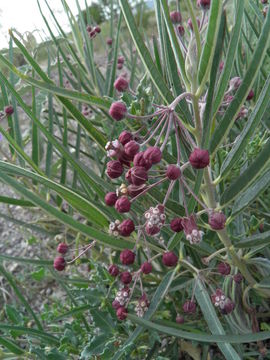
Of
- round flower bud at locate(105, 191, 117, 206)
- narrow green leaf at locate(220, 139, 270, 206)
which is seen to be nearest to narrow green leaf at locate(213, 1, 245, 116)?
narrow green leaf at locate(220, 139, 270, 206)

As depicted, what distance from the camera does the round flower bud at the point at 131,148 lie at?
0.59 meters

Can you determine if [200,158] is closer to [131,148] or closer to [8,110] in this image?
[131,148]

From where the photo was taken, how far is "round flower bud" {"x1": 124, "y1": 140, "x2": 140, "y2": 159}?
0.59 metres

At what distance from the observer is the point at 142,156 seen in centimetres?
57

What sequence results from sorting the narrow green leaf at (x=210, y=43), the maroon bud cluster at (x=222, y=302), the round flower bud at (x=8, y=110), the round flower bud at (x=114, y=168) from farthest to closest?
1. the round flower bud at (x=8, y=110)
2. the maroon bud cluster at (x=222, y=302)
3. the round flower bud at (x=114, y=168)
4. the narrow green leaf at (x=210, y=43)

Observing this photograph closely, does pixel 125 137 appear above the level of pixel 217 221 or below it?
above

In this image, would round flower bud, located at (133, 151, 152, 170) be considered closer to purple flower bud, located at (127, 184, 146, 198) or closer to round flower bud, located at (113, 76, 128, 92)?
purple flower bud, located at (127, 184, 146, 198)

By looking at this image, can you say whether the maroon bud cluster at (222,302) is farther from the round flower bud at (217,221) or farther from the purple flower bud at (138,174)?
the purple flower bud at (138,174)

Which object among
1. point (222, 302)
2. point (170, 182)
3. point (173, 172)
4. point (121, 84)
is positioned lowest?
point (222, 302)

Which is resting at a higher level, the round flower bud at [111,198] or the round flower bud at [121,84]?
the round flower bud at [121,84]

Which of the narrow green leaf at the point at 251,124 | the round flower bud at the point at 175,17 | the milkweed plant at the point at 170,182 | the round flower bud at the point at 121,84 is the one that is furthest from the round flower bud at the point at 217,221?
the round flower bud at the point at 175,17

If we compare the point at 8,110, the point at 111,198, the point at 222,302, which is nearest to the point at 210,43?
the point at 111,198

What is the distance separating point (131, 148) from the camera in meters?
0.59

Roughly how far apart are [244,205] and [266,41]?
26 cm
